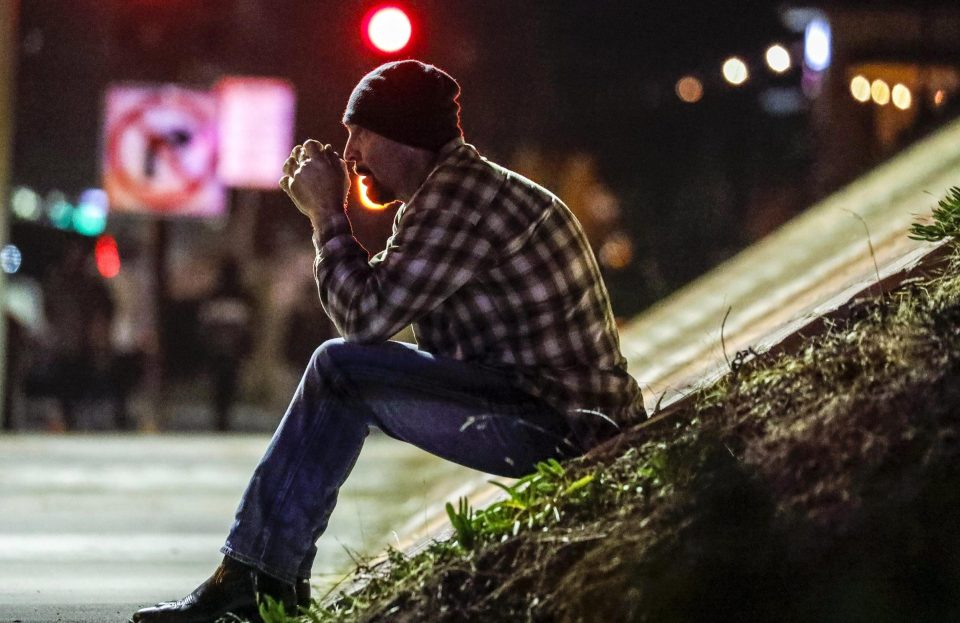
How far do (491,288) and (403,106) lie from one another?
0.53 meters

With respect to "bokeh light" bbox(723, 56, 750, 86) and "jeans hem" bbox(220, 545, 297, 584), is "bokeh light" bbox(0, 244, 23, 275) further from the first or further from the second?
"jeans hem" bbox(220, 545, 297, 584)

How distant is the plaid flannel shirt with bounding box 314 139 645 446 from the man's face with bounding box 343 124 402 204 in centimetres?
10

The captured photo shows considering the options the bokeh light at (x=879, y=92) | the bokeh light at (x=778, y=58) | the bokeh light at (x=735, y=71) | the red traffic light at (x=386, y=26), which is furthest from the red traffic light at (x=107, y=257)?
the bokeh light at (x=879, y=92)

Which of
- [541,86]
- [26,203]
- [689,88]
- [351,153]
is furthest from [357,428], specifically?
[689,88]

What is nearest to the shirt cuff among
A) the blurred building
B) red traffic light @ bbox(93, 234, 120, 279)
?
red traffic light @ bbox(93, 234, 120, 279)

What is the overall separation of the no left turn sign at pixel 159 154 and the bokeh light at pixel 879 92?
842cm

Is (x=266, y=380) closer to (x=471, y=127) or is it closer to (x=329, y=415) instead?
(x=471, y=127)

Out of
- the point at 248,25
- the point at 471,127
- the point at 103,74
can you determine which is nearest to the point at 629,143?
the point at 471,127

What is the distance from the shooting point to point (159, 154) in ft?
39.8

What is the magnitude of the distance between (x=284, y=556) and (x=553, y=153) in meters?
13.7

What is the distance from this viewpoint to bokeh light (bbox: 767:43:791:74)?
18406mm

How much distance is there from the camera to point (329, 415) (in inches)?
144

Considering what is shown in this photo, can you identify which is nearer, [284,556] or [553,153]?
[284,556]

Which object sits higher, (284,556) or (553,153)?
(553,153)
